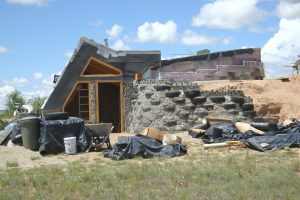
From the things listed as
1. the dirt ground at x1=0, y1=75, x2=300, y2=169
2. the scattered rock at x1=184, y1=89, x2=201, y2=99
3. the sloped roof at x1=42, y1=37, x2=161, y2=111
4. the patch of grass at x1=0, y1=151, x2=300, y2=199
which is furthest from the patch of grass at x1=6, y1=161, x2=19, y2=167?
the sloped roof at x1=42, y1=37, x2=161, y2=111

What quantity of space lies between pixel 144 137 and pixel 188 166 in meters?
3.63

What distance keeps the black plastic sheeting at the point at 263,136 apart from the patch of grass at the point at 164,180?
149 centimetres

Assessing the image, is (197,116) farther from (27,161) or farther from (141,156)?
(27,161)

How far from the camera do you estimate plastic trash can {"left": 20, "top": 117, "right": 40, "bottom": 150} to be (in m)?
16.2

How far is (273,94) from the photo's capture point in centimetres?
2250

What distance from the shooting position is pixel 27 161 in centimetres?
1430

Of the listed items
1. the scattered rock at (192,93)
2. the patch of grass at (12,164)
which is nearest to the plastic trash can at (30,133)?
the patch of grass at (12,164)

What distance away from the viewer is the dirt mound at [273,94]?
2166 cm

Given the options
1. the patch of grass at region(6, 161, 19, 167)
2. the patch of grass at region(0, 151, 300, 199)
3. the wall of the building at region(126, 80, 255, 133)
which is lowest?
the patch of grass at region(6, 161, 19, 167)

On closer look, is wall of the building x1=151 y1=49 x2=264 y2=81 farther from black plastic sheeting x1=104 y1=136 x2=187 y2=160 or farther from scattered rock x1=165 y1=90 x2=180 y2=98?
black plastic sheeting x1=104 y1=136 x2=187 y2=160

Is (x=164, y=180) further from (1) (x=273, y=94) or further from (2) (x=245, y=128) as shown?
(1) (x=273, y=94)

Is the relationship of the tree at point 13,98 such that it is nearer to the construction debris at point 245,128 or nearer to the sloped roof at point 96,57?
the sloped roof at point 96,57

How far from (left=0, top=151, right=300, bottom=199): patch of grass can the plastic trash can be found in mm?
3810

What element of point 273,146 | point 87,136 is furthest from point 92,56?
point 273,146
